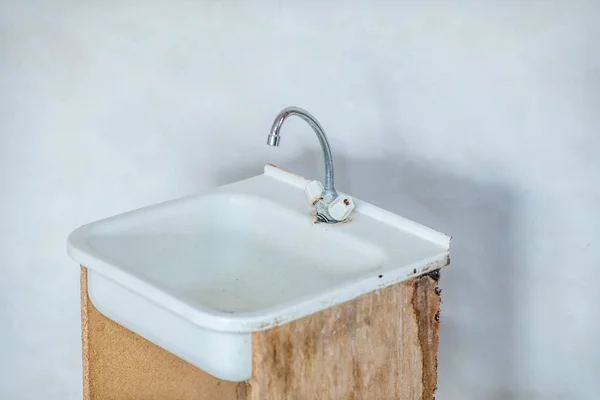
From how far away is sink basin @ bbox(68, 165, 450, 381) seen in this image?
70.5 inches

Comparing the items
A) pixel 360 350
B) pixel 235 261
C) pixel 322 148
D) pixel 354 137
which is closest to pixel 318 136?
pixel 322 148

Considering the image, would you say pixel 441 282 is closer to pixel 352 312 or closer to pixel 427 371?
pixel 427 371

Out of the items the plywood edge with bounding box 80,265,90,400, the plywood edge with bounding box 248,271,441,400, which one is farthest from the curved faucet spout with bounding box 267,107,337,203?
the plywood edge with bounding box 80,265,90,400

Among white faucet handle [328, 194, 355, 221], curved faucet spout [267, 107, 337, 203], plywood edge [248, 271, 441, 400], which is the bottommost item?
plywood edge [248, 271, 441, 400]

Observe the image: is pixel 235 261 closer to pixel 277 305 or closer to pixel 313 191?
pixel 313 191

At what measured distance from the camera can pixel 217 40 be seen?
2736 millimetres

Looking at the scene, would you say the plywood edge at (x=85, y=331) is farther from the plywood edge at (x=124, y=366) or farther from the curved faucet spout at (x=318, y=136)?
the curved faucet spout at (x=318, y=136)

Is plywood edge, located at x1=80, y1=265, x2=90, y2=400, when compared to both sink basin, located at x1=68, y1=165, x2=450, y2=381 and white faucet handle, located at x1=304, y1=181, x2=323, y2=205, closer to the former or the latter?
sink basin, located at x1=68, y1=165, x2=450, y2=381

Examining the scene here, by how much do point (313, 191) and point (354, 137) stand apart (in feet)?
1.63

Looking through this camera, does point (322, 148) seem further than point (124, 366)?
No

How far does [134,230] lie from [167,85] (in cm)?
72

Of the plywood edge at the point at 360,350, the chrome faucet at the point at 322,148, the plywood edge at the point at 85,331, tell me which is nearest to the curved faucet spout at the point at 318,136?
the chrome faucet at the point at 322,148

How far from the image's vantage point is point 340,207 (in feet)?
6.96

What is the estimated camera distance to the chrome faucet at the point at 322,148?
6.79 feet
